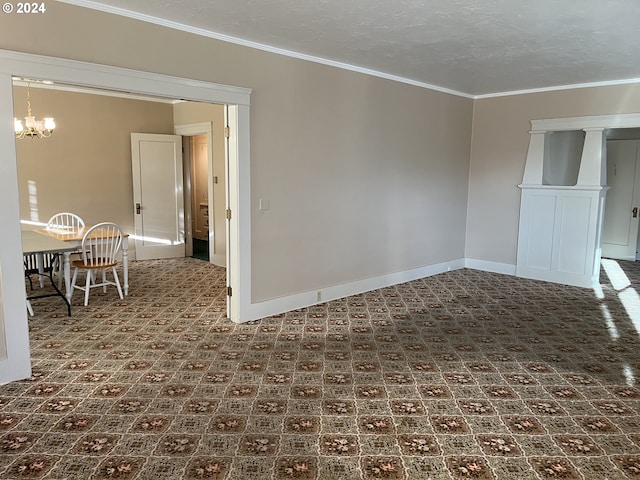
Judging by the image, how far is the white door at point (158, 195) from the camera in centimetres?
771

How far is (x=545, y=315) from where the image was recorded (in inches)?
200

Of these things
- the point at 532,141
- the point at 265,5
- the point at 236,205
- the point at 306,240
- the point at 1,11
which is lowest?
the point at 306,240

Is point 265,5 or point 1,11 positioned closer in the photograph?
Answer: point 1,11

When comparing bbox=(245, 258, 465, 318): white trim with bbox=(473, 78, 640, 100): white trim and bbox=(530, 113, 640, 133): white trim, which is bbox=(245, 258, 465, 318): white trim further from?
bbox=(473, 78, 640, 100): white trim

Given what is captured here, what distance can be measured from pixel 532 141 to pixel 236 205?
4673 millimetres

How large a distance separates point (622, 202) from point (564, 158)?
109 inches

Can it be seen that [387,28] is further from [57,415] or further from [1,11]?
[57,415]

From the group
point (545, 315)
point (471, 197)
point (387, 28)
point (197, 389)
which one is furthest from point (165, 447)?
point (471, 197)

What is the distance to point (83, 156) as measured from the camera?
23.8 feet

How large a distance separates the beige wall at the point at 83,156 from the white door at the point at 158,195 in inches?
7.1

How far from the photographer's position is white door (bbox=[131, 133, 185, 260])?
7.71 metres

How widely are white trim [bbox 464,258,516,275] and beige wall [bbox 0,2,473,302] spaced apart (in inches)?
25.6

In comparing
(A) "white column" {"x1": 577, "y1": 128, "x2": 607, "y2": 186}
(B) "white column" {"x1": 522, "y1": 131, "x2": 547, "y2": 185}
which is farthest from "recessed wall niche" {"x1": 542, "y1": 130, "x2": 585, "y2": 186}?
(A) "white column" {"x1": 577, "y1": 128, "x2": 607, "y2": 186}

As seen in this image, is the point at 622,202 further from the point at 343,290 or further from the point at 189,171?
the point at 189,171
